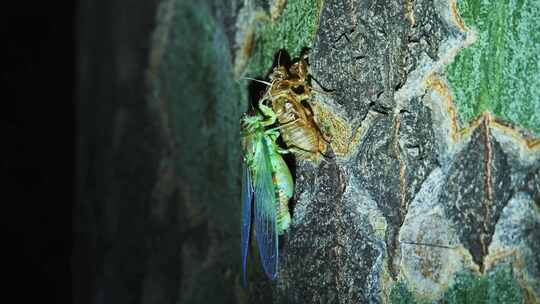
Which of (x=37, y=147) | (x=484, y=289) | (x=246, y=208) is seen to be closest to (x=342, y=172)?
(x=484, y=289)

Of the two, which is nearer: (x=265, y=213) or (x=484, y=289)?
(x=484, y=289)

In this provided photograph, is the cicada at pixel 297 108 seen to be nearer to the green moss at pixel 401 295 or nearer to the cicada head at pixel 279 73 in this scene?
the cicada head at pixel 279 73

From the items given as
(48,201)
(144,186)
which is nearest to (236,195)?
(144,186)

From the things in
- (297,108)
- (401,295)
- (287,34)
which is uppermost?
(287,34)

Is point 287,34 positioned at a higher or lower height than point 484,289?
higher

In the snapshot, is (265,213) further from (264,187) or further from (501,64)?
(501,64)

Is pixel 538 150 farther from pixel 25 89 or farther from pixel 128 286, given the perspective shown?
pixel 25 89

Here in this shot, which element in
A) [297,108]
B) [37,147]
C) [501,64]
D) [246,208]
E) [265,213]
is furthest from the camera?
[37,147]
